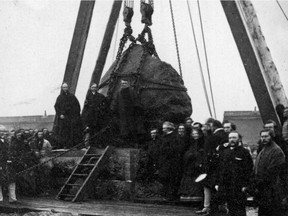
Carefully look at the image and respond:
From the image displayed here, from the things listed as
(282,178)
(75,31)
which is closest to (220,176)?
(282,178)

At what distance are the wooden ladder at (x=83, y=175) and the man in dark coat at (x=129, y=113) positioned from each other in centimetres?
65

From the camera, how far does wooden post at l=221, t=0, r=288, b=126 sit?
7883 mm

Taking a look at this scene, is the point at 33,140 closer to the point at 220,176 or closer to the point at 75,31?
the point at 75,31

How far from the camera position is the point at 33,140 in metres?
10.5

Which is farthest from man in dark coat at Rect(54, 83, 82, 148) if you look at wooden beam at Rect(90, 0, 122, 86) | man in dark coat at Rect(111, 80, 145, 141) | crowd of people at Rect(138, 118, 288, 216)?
crowd of people at Rect(138, 118, 288, 216)

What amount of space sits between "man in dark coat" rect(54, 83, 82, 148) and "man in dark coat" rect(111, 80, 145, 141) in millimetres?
1426

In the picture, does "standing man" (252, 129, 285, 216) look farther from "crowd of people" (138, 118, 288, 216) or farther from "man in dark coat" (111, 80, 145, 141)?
"man in dark coat" (111, 80, 145, 141)

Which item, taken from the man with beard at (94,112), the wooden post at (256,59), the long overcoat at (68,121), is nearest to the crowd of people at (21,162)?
the long overcoat at (68,121)

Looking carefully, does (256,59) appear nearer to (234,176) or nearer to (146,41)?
(234,176)

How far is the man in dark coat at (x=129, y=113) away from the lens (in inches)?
357

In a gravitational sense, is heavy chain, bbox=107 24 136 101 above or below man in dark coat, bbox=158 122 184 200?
above

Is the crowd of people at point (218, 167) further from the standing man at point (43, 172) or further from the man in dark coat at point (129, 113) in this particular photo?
the standing man at point (43, 172)

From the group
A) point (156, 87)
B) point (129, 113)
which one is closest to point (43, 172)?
point (129, 113)

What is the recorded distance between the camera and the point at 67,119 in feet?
33.3
